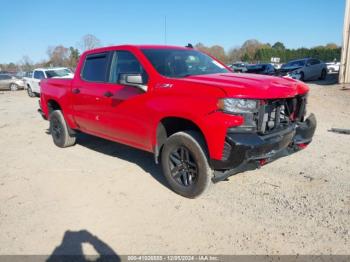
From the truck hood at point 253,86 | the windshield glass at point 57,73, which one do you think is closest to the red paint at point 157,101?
the truck hood at point 253,86

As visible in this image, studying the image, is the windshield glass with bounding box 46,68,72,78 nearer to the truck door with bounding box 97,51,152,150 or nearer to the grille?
the truck door with bounding box 97,51,152,150

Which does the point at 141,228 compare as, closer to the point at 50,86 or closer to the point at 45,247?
the point at 45,247

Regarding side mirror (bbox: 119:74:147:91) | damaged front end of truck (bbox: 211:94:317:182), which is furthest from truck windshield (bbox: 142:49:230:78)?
damaged front end of truck (bbox: 211:94:317:182)

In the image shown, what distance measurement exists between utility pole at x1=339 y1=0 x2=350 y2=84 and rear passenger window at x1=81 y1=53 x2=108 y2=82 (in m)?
16.1

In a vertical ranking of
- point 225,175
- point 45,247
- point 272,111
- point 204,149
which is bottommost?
point 45,247

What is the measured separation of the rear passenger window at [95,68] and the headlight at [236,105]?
2442mm

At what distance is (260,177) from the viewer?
477cm

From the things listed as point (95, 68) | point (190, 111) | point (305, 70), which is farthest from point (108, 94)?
point (305, 70)

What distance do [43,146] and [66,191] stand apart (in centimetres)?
292

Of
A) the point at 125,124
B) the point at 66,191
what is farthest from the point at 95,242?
the point at 125,124

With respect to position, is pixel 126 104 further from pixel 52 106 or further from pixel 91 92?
pixel 52 106

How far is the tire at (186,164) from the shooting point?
3.84 meters

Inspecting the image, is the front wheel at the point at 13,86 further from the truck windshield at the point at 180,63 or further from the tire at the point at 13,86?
the truck windshield at the point at 180,63

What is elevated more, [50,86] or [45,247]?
[50,86]
